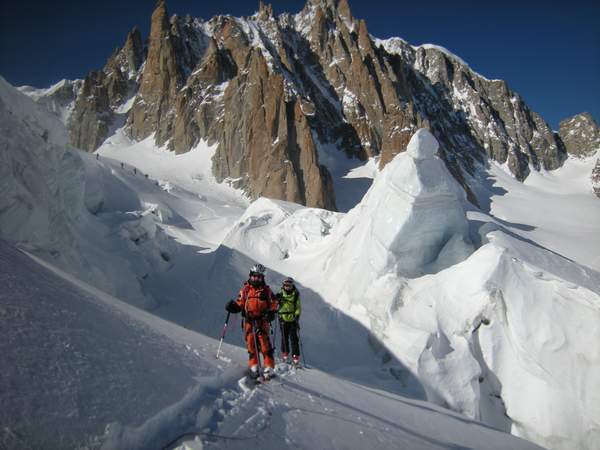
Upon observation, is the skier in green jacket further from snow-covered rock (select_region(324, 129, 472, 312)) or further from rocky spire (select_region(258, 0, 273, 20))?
rocky spire (select_region(258, 0, 273, 20))

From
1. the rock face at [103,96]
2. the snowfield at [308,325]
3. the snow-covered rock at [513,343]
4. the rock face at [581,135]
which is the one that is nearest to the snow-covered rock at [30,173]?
the snowfield at [308,325]

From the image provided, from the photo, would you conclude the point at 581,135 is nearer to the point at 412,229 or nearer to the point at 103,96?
the point at 412,229

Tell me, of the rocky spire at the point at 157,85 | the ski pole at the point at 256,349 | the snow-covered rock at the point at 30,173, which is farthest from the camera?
the rocky spire at the point at 157,85

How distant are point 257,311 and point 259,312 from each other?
1.5 inches

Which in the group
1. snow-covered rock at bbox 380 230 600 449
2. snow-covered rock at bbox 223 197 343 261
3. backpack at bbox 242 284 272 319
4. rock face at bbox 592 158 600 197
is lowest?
snow-covered rock at bbox 380 230 600 449

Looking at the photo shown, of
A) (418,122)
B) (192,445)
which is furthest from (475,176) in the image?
(192,445)

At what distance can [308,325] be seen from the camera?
12641 mm

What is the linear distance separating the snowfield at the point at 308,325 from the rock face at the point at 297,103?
32.8m

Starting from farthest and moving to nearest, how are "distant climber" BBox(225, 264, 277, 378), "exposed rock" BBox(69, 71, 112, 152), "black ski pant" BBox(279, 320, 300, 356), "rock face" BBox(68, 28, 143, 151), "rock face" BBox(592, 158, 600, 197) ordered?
"rock face" BBox(68, 28, 143, 151) < "exposed rock" BBox(69, 71, 112, 152) < "rock face" BBox(592, 158, 600, 197) < "black ski pant" BBox(279, 320, 300, 356) < "distant climber" BBox(225, 264, 277, 378)

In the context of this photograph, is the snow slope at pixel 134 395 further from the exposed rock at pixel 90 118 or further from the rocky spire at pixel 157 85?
the exposed rock at pixel 90 118

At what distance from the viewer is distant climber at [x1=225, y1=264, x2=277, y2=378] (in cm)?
571

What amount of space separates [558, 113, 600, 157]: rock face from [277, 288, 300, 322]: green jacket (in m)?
107

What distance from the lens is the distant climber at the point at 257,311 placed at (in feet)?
18.7

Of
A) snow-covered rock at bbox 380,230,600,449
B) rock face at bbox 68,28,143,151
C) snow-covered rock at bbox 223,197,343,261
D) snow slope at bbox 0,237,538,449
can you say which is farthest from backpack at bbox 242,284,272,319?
rock face at bbox 68,28,143,151
